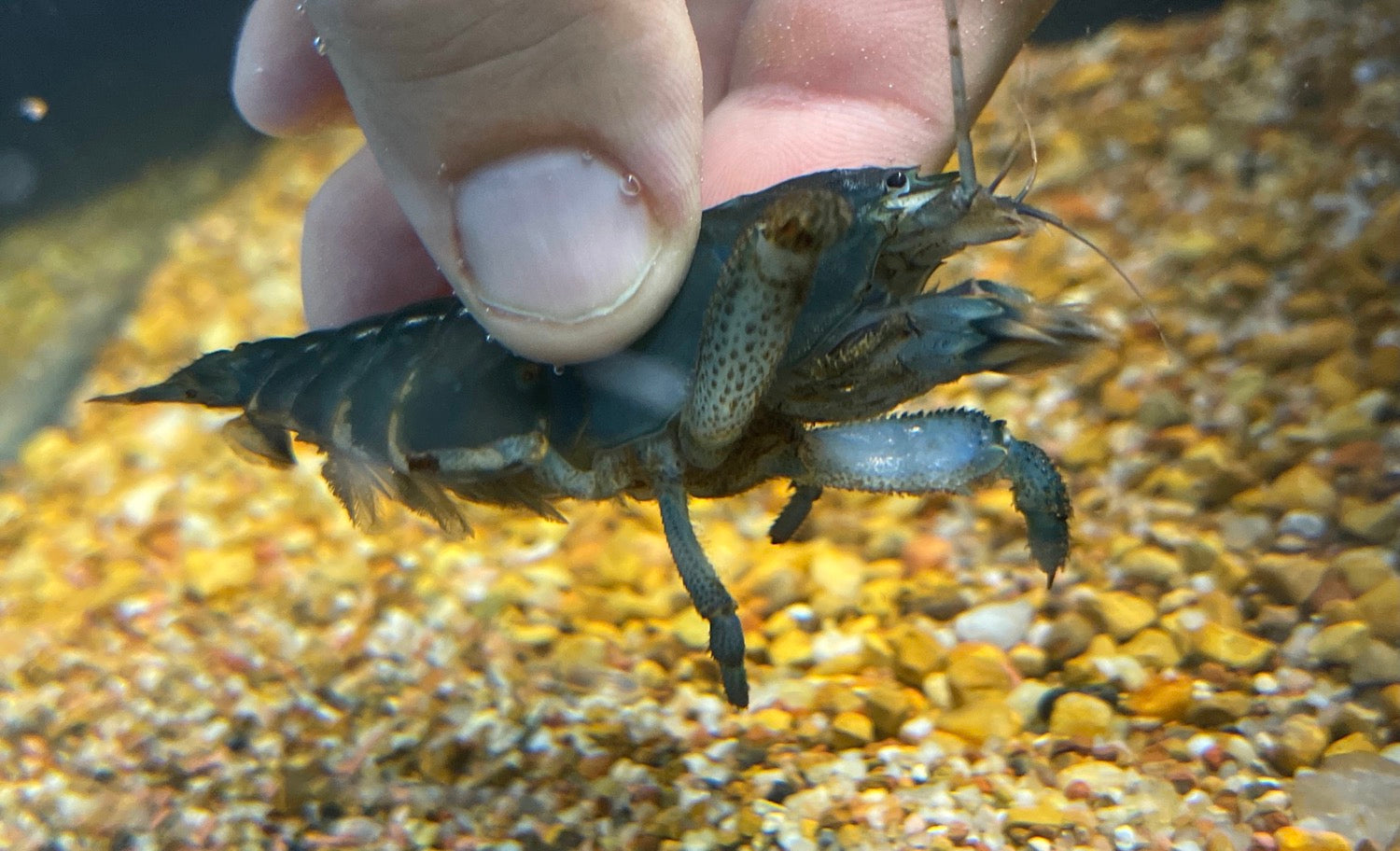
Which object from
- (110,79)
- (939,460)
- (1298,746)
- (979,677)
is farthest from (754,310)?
(110,79)

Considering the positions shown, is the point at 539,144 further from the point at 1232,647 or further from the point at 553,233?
the point at 1232,647

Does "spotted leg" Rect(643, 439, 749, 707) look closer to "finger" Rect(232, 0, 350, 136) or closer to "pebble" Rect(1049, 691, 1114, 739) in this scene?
"pebble" Rect(1049, 691, 1114, 739)

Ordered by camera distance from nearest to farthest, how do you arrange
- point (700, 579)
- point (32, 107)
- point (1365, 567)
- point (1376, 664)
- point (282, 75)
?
→ point (700, 579), point (1376, 664), point (1365, 567), point (282, 75), point (32, 107)

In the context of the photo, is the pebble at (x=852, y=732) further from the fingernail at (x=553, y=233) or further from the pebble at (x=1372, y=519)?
the pebble at (x=1372, y=519)

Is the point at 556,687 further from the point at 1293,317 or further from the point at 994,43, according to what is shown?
the point at 1293,317

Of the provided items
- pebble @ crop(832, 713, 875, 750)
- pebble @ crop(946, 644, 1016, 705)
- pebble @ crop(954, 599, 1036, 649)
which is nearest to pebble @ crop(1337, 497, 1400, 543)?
pebble @ crop(954, 599, 1036, 649)

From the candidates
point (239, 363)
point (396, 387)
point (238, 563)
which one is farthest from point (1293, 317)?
point (238, 563)
